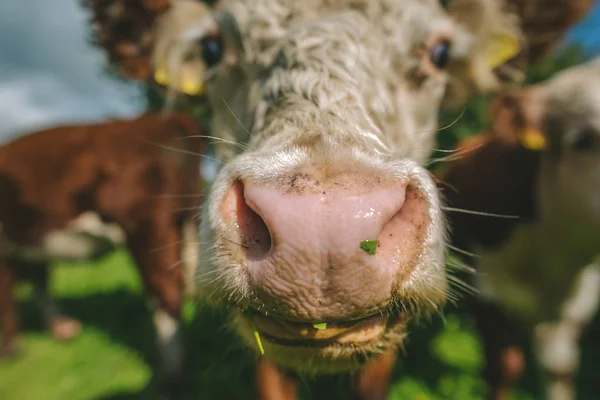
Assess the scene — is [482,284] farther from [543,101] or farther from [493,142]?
[543,101]

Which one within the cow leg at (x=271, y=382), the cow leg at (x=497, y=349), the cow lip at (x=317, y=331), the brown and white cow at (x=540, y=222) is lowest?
the cow leg at (x=497, y=349)

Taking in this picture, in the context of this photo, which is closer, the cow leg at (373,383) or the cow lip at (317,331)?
the cow lip at (317,331)

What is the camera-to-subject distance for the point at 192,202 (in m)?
3.38

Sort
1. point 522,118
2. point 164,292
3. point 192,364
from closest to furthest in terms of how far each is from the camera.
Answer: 1. point 522,118
2. point 164,292
3. point 192,364

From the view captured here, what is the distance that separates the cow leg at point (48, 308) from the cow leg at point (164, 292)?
195 cm

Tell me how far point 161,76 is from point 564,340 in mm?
2822

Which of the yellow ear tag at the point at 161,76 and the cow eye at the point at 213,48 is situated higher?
the cow eye at the point at 213,48

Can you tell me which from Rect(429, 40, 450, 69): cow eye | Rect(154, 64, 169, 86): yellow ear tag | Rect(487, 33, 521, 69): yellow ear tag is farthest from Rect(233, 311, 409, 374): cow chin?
Rect(487, 33, 521, 69): yellow ear tag

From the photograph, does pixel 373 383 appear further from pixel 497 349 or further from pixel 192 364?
pixel 192 364

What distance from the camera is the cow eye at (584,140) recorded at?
6.79 feet

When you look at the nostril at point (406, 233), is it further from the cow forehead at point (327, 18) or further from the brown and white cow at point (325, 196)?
the cow forehead at point (327, 18)

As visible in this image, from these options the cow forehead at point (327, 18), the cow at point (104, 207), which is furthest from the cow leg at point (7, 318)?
the cow forehead at point (327, 18)

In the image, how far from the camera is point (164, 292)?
2.93m

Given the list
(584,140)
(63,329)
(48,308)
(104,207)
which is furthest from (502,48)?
(48,308)
